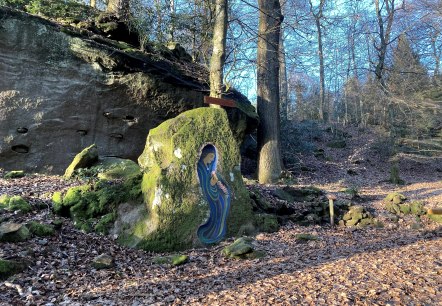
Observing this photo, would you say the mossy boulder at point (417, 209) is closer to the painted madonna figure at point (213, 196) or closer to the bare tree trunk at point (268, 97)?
the bare tree trunk at point (268, 97)

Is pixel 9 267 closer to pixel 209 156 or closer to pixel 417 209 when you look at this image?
pixel 209 156

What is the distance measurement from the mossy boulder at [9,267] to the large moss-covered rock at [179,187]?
1.76 meters

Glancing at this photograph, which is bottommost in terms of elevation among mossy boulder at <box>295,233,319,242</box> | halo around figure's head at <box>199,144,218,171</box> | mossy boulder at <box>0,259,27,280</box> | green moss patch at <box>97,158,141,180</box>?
mossy boulder at <box>295,233,319,242</box>

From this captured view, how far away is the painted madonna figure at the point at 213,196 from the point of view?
6492 mm

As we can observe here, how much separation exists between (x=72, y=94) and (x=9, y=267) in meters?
7.00

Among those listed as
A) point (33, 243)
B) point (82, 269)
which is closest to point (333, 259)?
point (82, 269)

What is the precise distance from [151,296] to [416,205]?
24.8ft

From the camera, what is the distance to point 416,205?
29.8 ft

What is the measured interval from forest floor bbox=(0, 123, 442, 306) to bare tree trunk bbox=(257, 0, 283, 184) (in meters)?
4.35

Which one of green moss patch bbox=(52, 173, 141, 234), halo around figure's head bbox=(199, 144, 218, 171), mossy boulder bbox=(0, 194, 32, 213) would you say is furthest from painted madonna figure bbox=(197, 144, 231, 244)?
mossy boulder bbox=(0, 194, 32, 213)

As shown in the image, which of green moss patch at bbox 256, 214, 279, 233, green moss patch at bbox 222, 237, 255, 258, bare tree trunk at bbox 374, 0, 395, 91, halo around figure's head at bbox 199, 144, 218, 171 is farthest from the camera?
bare tree trunk at bbox 374, 0, 395, 91

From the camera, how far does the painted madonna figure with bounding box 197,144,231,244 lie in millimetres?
6492

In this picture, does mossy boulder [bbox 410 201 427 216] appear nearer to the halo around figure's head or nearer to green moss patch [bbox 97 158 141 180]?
the halo around figure's head

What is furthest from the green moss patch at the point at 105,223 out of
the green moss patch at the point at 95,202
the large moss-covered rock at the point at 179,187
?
the large moss-covered rock at the point at 179,187
